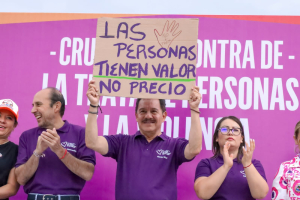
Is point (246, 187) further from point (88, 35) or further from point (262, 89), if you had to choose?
point (88, 35)

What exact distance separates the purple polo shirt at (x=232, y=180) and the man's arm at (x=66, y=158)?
84cm

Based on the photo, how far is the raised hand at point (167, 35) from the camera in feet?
8.91

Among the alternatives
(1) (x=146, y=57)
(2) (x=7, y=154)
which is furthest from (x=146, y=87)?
(2) (x=7, y=154)

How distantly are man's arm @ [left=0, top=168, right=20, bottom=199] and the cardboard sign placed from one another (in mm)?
1048

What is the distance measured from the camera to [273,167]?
11.1 ft

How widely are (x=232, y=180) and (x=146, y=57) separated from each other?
1082mm

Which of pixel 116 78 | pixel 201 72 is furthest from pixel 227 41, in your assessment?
pixel 116 78

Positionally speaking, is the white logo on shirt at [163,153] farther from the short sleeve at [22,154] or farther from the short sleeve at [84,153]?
the short sleeve at [22,154]

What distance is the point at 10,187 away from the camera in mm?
2938

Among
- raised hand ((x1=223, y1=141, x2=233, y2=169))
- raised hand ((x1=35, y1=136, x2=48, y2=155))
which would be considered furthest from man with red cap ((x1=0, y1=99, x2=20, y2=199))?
raised hand ((x1=223, y1=141, x2=233, y2=169))

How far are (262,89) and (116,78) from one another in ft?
5.08

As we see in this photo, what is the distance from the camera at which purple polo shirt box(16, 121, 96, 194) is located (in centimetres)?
283

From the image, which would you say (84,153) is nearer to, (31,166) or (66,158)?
(66,158)

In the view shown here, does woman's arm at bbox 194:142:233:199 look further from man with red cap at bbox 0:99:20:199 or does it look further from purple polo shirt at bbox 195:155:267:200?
man with red cap at bbox 0:99:20:199
